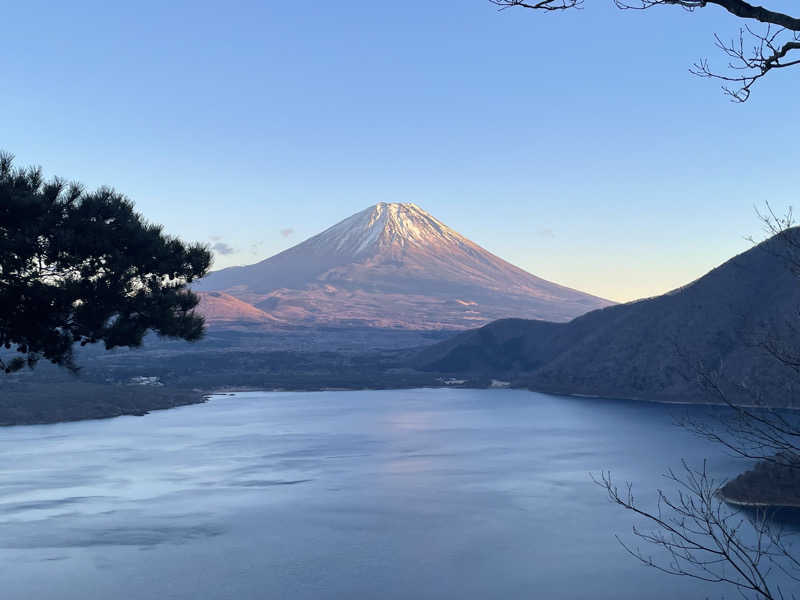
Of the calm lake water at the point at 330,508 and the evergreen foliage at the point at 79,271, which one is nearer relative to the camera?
the evergreen foliage at the point at 79,271

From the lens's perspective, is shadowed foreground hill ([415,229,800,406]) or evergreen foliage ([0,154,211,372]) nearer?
evergreen foliage ([0,154,211,372])

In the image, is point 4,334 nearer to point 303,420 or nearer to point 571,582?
point 571,582

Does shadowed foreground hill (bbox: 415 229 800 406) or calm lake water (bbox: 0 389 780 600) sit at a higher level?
shadowed foreground hill (bbox: 415 229 800 406)

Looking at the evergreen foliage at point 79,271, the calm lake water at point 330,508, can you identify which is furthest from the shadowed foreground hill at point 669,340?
the evergreen foliage at point 79,271

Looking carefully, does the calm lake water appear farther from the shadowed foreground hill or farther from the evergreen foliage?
the shadowed foreground hill

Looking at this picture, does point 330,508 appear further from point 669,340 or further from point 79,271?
point 669,340

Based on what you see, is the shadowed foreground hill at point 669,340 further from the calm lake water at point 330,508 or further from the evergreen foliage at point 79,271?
the evergreen foliage at point 79,271

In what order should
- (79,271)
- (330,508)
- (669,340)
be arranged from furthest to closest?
(669,340), (330,508), (79,271)

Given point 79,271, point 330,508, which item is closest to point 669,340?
point 330,508

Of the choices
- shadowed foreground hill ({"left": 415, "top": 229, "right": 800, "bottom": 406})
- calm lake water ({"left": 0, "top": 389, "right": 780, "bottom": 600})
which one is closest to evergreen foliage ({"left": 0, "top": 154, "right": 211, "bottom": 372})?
calm lake water ({"left": 0, "top": 389, "right": 780, "bottom": 600})
